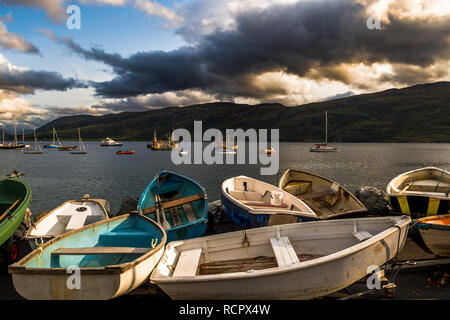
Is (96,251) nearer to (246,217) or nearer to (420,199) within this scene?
(246,217)

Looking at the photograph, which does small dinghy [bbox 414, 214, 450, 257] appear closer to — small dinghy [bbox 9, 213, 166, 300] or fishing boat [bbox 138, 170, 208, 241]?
fishing boat [bbox 138, 170, 208, 241]

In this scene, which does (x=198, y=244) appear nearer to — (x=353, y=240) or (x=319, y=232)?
(x=319, y=232)

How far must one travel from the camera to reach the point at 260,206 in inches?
457

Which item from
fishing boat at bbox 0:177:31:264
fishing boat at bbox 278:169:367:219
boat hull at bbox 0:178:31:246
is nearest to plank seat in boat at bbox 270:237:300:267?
fishing boat at bbox 278:169:367:219

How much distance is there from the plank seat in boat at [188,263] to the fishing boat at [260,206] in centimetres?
317

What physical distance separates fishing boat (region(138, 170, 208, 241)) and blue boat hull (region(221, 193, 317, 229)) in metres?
1.09

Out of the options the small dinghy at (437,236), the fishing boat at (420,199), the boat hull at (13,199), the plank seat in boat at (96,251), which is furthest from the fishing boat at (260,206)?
the boat hull at (13,199)

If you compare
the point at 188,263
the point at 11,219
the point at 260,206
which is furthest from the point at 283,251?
the point at 11,219

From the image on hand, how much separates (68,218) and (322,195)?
1216 cm

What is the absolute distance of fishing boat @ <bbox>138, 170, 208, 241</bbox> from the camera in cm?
1012

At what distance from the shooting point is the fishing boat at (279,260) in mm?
5613

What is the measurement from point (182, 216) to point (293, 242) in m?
6.14

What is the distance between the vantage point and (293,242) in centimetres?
781
